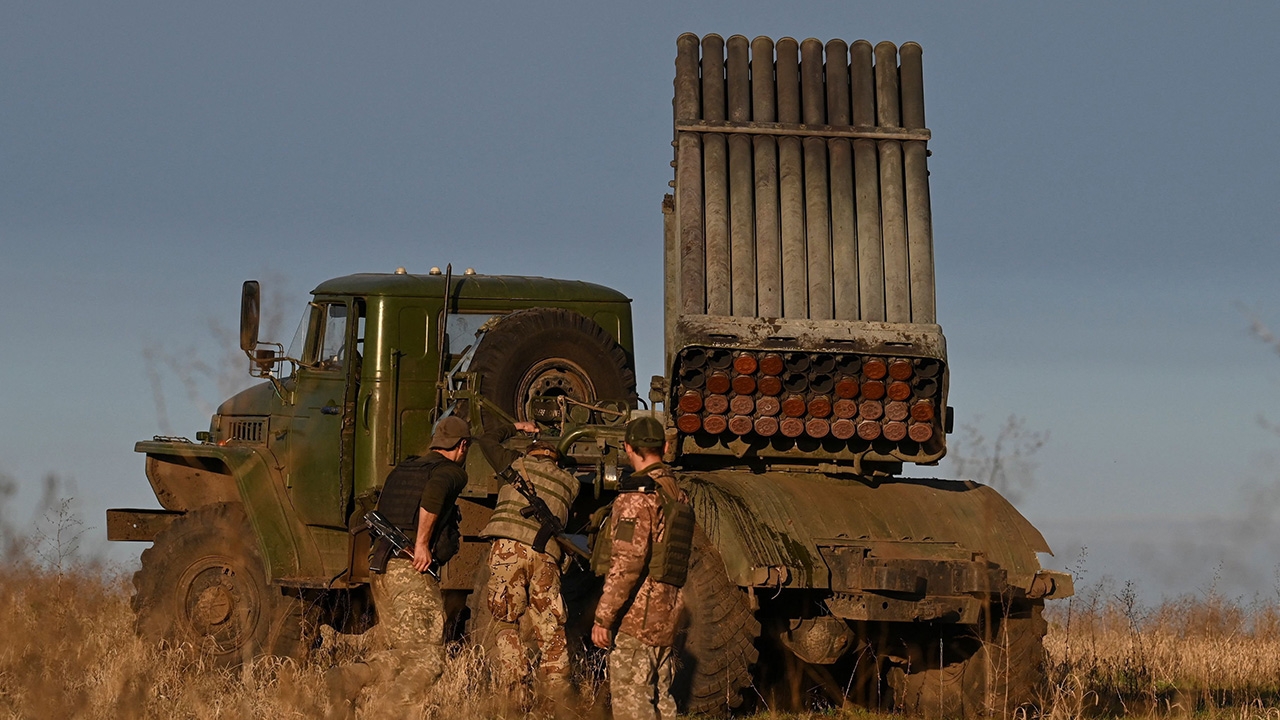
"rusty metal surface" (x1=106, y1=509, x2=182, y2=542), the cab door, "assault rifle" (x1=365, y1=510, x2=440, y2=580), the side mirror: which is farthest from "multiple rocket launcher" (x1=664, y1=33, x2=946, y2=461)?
"rusty metal surface" (x1=106, y1=509, x2=182, y2=542)

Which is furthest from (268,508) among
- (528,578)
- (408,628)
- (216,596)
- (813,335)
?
(813,335)

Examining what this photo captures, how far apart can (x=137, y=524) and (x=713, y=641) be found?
5742 mm

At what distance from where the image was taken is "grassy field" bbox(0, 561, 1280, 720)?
20.4 feet

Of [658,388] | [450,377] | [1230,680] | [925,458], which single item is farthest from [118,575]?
[1230,680]

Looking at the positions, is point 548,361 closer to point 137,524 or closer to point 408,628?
point 408,628

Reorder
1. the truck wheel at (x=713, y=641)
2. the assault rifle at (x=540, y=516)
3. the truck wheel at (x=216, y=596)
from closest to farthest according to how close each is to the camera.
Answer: the truck wheel at (x=713, y=641) < the assault rifle at (x=540, y=516) < the truck wheel at (x=216, y=596)

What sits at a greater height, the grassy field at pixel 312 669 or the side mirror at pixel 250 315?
the side mirror at pixel 250 315

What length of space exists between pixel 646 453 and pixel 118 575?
864cm

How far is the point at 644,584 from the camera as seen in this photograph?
7.48m

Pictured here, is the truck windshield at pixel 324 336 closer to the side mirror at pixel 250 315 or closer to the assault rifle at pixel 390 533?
the side mirror at pixel 250 315

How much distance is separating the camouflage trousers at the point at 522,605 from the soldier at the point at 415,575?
39 centimetres

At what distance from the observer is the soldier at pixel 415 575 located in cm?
801

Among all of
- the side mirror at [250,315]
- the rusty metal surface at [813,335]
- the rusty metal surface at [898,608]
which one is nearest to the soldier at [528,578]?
the rusty metal surface at [813,335]

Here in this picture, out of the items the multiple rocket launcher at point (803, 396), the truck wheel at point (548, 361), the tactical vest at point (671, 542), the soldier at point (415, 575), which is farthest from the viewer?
the truck wheel at point (548, 361)
